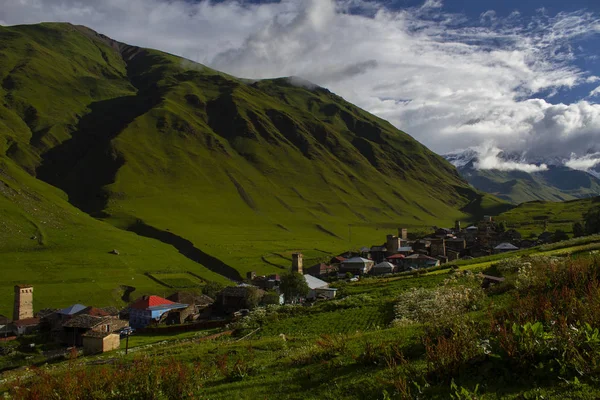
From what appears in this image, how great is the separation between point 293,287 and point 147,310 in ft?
74.8

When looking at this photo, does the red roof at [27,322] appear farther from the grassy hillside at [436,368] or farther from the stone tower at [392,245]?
the stone tower at [392,245]

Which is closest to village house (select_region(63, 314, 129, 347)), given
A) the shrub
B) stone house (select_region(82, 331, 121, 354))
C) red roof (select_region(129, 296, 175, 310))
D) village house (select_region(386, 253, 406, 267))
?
red roof (select_region(129, 296, 175, 310))

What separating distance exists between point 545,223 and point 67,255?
149m

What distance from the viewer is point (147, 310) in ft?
228

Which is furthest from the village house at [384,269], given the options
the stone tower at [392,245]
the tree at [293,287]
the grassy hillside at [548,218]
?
the grassy hillside at [548,218]

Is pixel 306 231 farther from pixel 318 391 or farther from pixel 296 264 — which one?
pixel 318 391

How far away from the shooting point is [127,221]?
6407 inches

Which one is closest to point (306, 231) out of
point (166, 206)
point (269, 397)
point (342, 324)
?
point (166, 206)

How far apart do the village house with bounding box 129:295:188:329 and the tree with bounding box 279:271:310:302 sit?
1597 cm

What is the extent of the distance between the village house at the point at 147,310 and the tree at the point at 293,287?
52.4 ft

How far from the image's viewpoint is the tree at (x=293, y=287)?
6931 cm

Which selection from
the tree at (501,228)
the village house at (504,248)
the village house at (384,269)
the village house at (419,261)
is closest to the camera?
the village house at (384,269)

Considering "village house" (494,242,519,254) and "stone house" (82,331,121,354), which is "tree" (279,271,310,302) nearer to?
"stone house" (82,331,121,354)

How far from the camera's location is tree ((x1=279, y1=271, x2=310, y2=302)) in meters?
69.3
